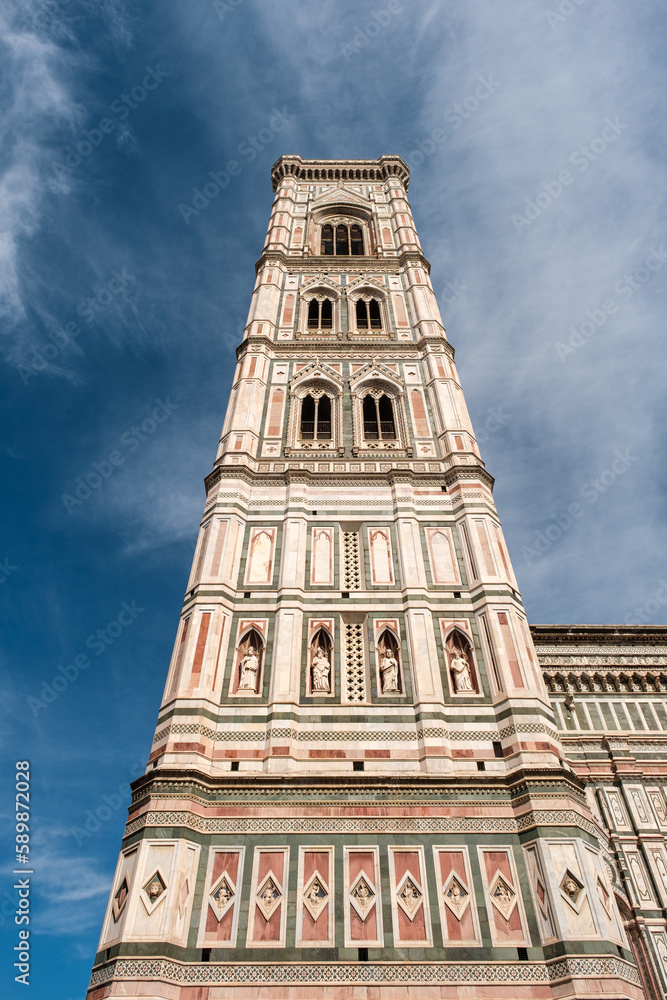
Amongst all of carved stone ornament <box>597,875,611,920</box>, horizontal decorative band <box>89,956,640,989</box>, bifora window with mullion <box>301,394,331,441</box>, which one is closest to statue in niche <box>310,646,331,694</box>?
horizontal decorative band <box>89,956,640,989</box>

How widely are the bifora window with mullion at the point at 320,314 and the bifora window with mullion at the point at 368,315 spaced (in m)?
0.82

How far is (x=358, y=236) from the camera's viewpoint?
86.2 feet

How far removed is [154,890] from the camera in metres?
8.74

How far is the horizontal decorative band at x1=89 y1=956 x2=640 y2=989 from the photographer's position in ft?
26.7

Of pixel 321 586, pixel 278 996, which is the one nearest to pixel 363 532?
pixel 321 586

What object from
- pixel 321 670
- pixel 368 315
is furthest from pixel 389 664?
pixel 368 315

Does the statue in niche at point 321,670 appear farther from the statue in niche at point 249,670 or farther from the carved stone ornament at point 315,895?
the carved stone ornament at point 315,895

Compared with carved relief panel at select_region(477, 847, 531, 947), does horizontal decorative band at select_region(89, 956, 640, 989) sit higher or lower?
lower

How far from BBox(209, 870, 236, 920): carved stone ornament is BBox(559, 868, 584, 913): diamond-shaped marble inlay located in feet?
12.8

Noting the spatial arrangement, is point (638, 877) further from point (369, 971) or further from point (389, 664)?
point (369, 971)

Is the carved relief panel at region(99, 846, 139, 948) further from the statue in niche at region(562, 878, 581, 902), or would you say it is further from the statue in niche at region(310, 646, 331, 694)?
the statue in niche at region(562, 878, 581, 902)

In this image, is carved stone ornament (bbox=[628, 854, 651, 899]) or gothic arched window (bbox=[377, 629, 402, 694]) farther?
carved stone ornament (bbox=[628, 854, 651, 899])

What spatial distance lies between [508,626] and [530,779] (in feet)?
8.99

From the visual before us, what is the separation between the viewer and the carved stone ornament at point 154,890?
8625 mm
